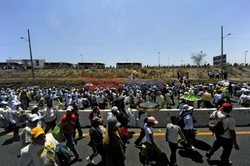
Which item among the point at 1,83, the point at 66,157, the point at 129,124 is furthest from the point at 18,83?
the point at 66,157

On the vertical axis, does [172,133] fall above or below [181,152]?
above

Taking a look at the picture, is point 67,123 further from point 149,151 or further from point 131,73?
point 131,73

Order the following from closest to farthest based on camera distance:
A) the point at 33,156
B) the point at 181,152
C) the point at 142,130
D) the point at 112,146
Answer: the point at 33,156 < the point at 112,146 < the point at 181,152 < the point at 142,130

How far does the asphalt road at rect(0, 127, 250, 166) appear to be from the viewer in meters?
5.16

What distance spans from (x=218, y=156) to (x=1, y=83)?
4283cm

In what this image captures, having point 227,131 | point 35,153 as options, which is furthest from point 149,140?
point 35,153

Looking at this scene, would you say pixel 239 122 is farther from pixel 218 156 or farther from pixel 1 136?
pixel 1 136

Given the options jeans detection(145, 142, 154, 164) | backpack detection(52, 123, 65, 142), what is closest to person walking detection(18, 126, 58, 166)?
backpack detection(52, 123, 65, 142)

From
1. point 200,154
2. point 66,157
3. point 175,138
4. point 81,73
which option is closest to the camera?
point 66,157

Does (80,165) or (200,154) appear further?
(200,154)

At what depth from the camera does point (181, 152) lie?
5707mm

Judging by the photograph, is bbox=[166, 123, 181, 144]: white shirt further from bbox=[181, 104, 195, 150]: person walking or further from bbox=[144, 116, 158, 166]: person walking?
bbox=[181, 104, 195, 150]: person walking

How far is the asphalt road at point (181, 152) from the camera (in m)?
5.16

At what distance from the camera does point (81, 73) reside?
48.3 meters
